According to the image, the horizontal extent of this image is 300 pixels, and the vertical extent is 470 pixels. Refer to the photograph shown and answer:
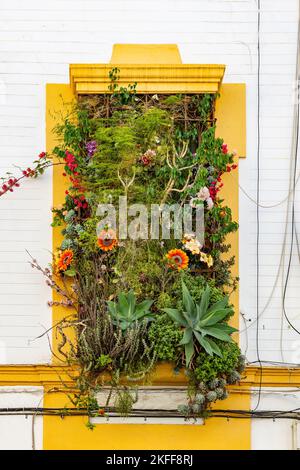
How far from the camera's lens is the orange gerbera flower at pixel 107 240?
7473 millimetres

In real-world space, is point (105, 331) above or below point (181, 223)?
below

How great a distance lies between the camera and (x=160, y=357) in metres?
7.28

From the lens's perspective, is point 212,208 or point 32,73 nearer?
point 212,208

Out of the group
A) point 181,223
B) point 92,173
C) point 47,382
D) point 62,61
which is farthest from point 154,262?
point 62,61

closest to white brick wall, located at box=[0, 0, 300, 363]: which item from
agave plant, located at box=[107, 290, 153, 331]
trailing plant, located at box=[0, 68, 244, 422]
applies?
trailing plant, located at box=[0, 68, 244, 422]

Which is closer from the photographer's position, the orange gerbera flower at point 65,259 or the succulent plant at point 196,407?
the succulent plant at point 196,407

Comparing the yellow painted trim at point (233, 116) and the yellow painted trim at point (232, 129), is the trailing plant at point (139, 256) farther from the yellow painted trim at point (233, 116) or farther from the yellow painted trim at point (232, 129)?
the yellow painted trim at point (233, 116)

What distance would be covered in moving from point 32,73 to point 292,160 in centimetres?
246

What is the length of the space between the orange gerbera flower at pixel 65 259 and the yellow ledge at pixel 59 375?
88 centimetres

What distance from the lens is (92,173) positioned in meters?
7.69

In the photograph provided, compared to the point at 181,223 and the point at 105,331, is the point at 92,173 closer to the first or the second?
the point at 181,223

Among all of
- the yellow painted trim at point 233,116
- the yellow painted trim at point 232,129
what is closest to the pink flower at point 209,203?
the yellow painted trim at point 232,129

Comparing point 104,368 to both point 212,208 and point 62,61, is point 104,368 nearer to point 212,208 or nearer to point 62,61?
point 212,208
